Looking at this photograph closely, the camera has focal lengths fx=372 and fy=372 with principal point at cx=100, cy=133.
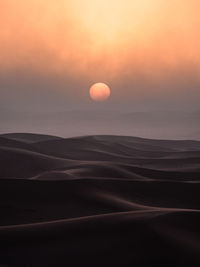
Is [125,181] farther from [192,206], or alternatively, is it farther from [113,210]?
[113,210]

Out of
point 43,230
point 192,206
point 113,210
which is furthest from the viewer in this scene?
point 192,206

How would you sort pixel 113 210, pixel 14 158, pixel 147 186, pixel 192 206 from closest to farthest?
pixel 113 210, pixel 192 206, pixel 147 186, pixel 14 158

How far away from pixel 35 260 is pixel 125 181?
8309 millimetres

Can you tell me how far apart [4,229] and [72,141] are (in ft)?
121

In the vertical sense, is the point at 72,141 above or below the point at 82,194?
above

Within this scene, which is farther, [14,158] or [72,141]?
[72,141]

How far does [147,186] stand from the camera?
1365cm

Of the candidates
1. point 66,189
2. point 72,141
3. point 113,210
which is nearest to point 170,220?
point 113,210

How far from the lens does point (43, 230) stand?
6.78m

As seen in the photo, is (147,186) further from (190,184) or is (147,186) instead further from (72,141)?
(72,141)

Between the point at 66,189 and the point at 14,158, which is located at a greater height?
the point at 14,158

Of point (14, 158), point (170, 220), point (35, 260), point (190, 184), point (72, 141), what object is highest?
point (72, 141)

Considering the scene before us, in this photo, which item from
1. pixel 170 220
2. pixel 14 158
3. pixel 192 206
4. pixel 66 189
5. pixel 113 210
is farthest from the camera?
pixel 14 158

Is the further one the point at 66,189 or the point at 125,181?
the point at 125,181
